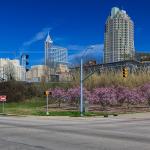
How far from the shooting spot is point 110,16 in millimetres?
119250

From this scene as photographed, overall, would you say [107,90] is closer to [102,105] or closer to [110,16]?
[102,105]

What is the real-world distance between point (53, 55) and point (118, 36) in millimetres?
28073

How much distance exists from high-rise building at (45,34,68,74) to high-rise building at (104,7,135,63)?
18571 mm

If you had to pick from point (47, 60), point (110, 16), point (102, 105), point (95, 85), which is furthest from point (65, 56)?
point (102, 105)

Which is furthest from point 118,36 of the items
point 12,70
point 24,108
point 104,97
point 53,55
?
point 104,97

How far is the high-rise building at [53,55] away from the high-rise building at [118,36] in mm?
18571

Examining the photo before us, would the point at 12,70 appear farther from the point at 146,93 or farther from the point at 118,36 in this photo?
the point at 146,93

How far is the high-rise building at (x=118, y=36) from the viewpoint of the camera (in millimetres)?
116688

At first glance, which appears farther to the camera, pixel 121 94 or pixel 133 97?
pixel 121 94

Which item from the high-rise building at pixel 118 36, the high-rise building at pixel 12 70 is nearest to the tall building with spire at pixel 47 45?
the high-rise building at pixel 12 70

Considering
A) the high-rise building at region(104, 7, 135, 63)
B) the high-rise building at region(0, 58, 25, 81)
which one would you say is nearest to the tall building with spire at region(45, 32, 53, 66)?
the high-rise building at region(0, 58, 25, 81)

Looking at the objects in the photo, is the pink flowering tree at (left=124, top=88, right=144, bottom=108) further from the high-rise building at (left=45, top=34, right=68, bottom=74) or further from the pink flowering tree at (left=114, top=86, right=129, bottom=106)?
the high-rise building at (left=45, top=34, right=68, bottom=74)

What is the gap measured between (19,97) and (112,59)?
50840mm

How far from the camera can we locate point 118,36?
419 feet
